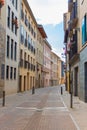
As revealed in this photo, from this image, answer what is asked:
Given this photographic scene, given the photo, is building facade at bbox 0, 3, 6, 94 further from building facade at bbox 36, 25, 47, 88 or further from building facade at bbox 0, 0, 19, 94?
building facade at bbox 36, 25, 47, 88

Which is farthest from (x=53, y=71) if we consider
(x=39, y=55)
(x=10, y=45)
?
(x=10, y=45)

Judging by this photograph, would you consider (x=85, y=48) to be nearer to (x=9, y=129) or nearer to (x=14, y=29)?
(x=9, y=129)

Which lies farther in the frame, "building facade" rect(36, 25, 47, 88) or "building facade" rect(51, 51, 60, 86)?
"building facade" rect(51, 51, 60, 86)

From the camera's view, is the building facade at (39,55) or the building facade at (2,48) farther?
the building facade at (39,55)

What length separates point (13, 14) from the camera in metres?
41.0

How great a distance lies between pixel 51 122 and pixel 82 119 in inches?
67.7

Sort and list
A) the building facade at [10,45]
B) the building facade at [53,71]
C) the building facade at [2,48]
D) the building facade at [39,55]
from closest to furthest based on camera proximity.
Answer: the building facade at [2,48], the building facade at [10,45], the building facade at [39,55], the building facade at [53,71]

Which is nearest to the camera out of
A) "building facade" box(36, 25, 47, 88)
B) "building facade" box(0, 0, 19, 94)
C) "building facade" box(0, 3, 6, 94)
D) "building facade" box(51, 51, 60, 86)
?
"building facade" box(0, 3, 6, 94)

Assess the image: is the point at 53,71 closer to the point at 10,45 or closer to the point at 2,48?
the point at 10,45

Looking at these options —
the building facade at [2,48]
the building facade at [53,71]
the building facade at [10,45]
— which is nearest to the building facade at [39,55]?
the building facade at [10,45]

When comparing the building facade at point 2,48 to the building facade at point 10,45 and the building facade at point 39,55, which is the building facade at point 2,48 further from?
the building facade at point 39,55

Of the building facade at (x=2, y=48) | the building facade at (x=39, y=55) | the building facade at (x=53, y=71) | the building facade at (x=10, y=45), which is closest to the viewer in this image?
the building facade at (x=2, y=48)

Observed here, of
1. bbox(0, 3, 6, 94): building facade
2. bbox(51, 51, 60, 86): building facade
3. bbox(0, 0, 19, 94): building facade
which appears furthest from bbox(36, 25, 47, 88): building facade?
bbox(0, 3, 6, 94): building facade

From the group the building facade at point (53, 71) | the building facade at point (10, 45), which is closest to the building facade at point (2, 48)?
the building facade at point (10, 45)
